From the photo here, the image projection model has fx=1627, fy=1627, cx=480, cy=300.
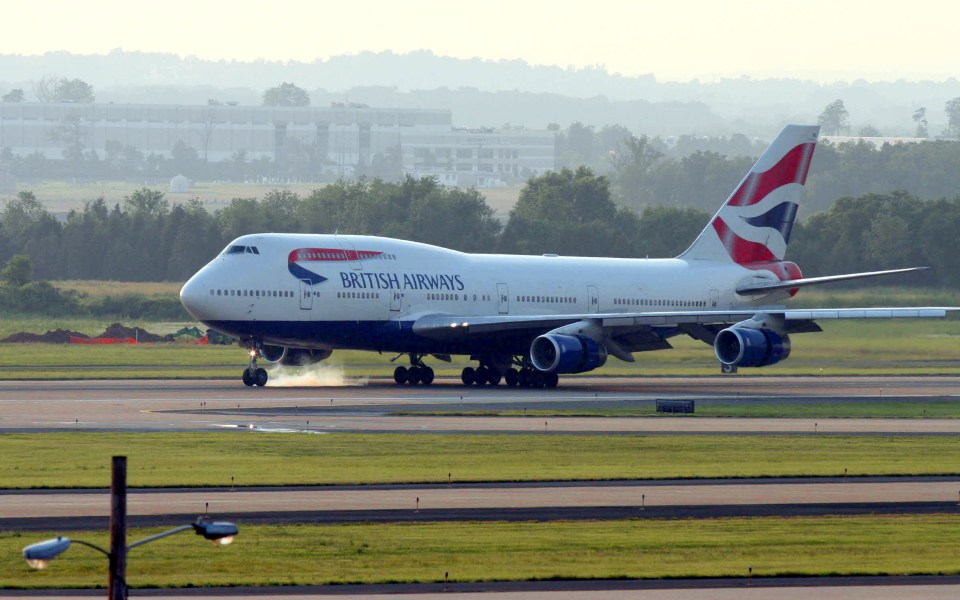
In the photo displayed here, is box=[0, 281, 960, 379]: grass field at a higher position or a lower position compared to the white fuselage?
lower

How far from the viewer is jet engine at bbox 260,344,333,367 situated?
63.8 m

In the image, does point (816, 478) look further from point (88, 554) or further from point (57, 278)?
point (57, 278)

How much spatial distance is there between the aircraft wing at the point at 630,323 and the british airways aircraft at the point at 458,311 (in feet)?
0.20

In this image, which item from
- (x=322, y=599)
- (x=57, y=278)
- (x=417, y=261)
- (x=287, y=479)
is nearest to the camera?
(x=322, y=599)

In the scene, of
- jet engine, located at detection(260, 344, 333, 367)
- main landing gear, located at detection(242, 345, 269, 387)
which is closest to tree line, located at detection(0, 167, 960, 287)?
jet engine, located at detection(260, 344, 333, 367)

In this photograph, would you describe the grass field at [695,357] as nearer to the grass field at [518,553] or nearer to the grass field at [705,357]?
the grass field at [705,357]

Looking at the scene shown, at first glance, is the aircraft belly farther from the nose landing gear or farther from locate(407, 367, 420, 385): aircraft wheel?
locate(407, 367, 420, 385): aircraft wheel

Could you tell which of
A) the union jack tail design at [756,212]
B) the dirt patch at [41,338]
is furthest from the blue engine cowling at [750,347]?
the dirt patch at [41,338]

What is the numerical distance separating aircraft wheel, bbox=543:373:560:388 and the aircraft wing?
1.61 meters

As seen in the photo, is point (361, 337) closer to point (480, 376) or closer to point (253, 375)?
point (253, 375)

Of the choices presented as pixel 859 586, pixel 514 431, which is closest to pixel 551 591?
pixel 859 586

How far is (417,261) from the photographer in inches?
2473

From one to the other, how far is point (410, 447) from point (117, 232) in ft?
279

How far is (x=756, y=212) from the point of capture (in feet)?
235
